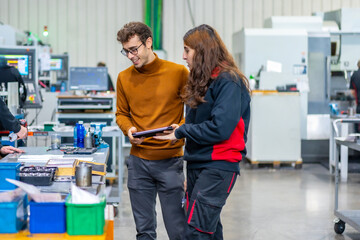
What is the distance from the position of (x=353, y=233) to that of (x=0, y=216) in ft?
10.5

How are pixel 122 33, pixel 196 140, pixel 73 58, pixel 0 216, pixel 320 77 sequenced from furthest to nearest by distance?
pixel 73 58, pixel 320 77, pixel 122 33, pixel 196 140, pixel 0 216

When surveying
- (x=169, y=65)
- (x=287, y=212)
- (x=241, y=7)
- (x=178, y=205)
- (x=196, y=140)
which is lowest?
(x=287, y=212)

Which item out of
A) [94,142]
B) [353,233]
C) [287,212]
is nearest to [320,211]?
[287,212]

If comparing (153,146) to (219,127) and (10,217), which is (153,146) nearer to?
(219,127)

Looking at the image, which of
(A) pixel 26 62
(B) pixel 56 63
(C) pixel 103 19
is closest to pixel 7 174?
(A) pixel 26 62

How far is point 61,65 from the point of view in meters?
8.37

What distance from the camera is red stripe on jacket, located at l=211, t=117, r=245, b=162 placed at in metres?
2.20

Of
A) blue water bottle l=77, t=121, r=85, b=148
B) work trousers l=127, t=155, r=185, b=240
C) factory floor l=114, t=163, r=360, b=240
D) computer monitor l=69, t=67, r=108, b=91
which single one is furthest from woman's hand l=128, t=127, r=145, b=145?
computer monitor l=69, t=67, r=108, b=91

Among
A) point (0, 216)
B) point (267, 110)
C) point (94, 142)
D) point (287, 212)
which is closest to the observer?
point (0, 216)

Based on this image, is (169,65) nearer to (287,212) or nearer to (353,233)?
(353,233)

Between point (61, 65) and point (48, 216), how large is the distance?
22.3 feet

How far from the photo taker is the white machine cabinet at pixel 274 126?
7.32 meters

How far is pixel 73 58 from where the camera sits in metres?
10.8

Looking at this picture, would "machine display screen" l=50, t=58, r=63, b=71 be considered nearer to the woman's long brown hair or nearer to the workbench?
the workbench
